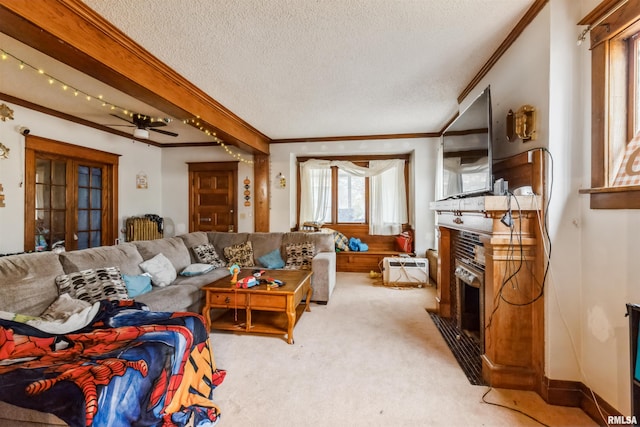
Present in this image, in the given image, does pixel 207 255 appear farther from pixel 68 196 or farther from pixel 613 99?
pixel 613 99

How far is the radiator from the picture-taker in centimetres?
491

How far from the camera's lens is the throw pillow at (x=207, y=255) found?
11.9ft

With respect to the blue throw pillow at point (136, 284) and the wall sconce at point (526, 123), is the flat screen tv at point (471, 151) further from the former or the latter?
the blue throw pillow at point (136, 284)

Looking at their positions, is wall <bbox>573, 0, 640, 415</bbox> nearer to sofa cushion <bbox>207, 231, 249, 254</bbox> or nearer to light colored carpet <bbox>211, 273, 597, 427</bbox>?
light colored carpet <bbox>211, 273, 597, 427</bbox>

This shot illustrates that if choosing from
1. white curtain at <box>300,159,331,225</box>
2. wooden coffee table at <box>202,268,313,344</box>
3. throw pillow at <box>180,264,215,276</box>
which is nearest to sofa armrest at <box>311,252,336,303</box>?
wooden coffee table at <box>202,268,313,344</box>

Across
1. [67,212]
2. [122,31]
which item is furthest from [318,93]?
[67,212]

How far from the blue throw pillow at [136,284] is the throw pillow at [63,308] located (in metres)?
0.40

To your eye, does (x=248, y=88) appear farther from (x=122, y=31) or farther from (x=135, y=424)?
(x=135, y=424)

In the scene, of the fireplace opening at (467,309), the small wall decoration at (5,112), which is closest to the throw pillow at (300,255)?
the fireplace opening at (467,309)

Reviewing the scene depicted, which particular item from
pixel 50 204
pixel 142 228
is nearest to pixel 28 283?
pixel 50 204

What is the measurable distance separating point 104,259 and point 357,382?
7.83ft

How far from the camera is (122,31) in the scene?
2045mm

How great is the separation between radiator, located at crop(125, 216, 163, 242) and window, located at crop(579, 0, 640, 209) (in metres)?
5.80

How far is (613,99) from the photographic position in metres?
1.53
